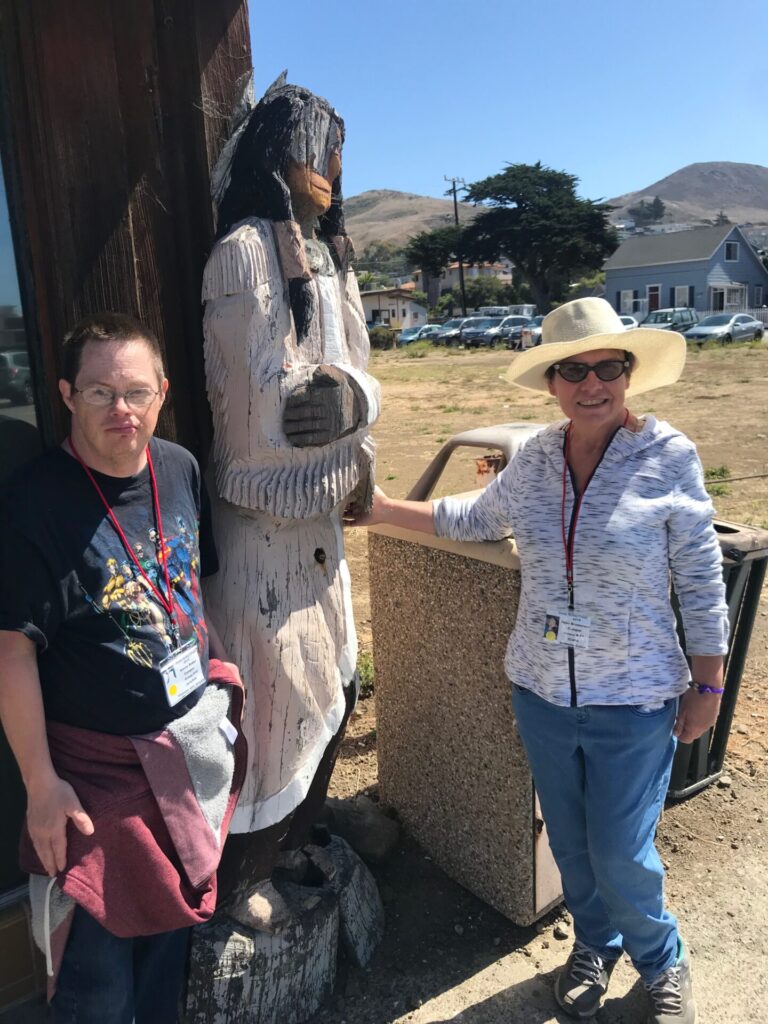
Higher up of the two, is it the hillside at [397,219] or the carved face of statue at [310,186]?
the hillside at [397,219]

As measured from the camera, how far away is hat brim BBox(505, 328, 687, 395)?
194cm

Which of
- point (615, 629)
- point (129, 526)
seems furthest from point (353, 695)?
point (129, 526)

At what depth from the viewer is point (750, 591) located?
3.06 metres

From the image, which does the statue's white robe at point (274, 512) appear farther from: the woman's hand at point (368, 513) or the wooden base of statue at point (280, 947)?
the wooden base of statue at point (280, 947)

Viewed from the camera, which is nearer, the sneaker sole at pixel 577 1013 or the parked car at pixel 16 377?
the parked car at pixel 16 377

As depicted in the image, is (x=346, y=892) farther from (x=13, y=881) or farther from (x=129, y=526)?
(x=129, y=526)

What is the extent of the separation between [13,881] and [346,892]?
90 centimetres

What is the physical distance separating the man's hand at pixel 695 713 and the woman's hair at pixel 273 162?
1.31m

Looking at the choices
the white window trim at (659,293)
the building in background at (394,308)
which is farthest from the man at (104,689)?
the building in background at (394,308)

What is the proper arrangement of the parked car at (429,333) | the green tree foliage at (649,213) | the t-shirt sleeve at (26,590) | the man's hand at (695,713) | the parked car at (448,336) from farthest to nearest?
1. the green tree foliage at (649,213)
2. the parked car at (429,333)
3. the parked car at (448,336)
4. the man's hand at (695,713)
5. the t-shirt sleeve at (26,590)

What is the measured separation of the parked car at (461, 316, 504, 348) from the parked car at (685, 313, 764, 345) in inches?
304

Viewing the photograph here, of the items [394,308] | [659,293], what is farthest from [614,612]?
[394,308]

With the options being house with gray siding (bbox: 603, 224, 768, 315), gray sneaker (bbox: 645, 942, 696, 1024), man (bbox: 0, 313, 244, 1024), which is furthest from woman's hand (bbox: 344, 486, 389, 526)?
house with gray siding (bbox: 603, 224, 768, 315)

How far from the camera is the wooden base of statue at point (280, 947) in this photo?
2.03 m
